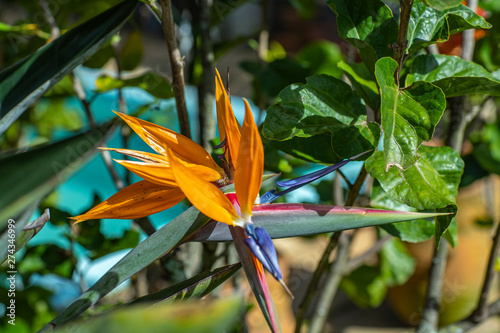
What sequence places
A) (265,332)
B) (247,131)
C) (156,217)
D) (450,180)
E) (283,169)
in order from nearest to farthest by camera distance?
(247,131)
(450,180)
(283,169)
(265,332)
(156,217)

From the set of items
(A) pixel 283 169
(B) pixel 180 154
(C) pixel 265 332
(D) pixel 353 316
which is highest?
(B) pixel 180 154

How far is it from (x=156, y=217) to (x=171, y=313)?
1.78 m

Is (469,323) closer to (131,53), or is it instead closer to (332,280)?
(332,280)

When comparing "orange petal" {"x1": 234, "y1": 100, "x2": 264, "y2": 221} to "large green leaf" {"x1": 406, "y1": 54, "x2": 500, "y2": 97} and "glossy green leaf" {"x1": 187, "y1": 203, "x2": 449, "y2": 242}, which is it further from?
"large green leaf" {"x1": 406, "y1": 54, "x2": 500, "y2": 97}

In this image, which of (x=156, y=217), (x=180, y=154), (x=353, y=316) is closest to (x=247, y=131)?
(x=180, y=154)

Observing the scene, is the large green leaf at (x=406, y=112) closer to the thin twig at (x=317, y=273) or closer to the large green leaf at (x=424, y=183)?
the large green leaf at (x=424, y=183)

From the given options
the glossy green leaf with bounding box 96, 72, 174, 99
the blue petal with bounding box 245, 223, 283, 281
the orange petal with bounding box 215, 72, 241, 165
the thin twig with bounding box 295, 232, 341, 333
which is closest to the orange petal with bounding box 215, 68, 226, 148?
the orange petal with bounding box 215, 72, 241, 165

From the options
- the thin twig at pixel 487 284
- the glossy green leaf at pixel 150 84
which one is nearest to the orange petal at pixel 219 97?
the glossy green leaf at pixel 150 84

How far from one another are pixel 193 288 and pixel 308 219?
0.34 ft

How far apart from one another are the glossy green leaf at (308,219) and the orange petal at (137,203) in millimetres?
48

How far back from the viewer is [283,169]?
608mm

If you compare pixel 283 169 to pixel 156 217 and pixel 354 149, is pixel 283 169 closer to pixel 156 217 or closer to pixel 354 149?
pixel 354 149

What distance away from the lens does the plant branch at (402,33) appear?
14.9 inches

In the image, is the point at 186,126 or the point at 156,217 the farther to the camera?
the point at 156,217
